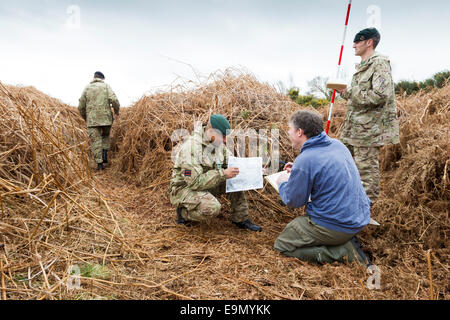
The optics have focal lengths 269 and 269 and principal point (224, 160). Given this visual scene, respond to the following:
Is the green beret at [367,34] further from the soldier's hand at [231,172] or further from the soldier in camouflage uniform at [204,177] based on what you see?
the soldier's hand at [231,172]

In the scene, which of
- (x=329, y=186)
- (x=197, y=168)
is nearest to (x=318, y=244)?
(x=329, y=186)

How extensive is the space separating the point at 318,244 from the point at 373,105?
2016 millimetres

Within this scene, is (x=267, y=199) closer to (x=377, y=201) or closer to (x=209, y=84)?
(x=377, y=201)

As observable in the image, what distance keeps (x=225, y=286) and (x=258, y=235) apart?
109 centimetres

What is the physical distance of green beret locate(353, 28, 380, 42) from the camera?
332 centimetres

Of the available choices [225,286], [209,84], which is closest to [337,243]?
[225,286]

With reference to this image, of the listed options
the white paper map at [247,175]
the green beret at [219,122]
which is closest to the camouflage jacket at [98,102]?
the green beret at [219,122]

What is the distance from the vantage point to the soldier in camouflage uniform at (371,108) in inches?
129

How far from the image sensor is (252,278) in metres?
2.18

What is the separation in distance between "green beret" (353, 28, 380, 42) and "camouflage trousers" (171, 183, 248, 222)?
248 cm

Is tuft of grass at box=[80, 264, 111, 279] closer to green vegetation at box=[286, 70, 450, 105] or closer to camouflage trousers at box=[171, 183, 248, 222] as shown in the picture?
camouflage trousers at box=[171, 183, 248, 222]

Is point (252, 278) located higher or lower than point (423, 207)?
lower

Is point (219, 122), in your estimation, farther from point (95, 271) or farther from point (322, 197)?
point (95, 271)

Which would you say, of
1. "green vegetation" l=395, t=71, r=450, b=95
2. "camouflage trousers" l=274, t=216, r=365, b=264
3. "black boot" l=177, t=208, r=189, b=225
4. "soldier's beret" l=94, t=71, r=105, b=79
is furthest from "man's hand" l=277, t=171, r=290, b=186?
"green vegetation" l=395, t=71, r=450, b=95
